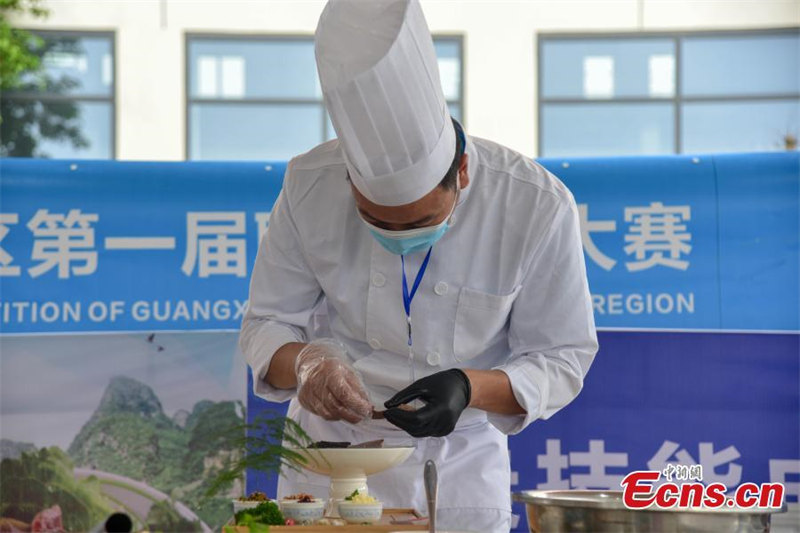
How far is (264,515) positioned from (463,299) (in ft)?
2.24

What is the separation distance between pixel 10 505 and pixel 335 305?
2.00 meters

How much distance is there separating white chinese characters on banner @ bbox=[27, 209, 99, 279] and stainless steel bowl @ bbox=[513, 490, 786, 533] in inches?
110

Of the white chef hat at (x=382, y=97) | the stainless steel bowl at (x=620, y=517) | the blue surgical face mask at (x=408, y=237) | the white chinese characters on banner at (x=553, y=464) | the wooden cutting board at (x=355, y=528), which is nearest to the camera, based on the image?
the stainless steel bowl at (x=620, y=517)

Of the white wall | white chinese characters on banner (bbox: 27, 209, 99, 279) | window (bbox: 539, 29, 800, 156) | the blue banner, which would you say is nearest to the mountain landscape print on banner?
the blue banner

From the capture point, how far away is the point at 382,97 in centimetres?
196

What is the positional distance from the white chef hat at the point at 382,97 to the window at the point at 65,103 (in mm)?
7005

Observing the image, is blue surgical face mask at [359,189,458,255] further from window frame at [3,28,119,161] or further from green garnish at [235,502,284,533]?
window frame at [3,28,119,161]

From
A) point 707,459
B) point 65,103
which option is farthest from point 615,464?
point 65,103

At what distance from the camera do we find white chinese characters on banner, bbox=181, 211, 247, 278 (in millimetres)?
4020

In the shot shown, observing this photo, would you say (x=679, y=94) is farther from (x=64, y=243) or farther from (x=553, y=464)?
(x=64, y=243)

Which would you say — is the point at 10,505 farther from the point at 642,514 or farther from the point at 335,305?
the point at 642,514

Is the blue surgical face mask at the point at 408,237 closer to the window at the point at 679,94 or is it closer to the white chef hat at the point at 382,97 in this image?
the white chef hat at the point at 382,97

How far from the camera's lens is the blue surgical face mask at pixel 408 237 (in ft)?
6.86

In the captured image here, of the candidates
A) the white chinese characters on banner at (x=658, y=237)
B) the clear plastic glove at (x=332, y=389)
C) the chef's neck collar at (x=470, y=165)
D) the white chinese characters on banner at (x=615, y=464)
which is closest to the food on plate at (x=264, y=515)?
the clear plastic glove at (x=332, y=389)
